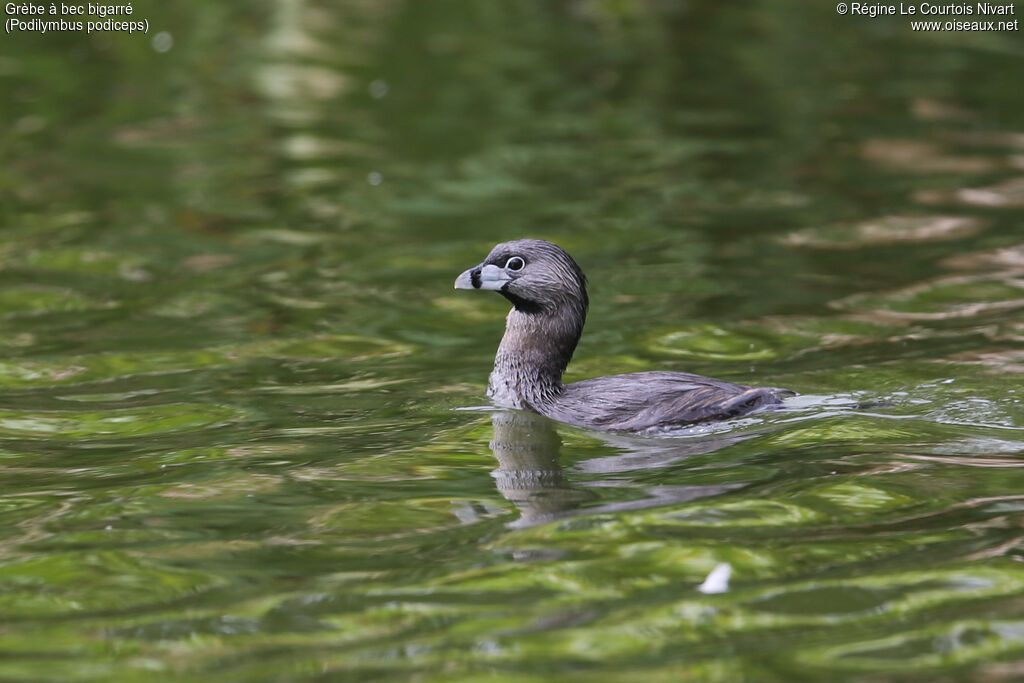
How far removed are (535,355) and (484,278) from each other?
0.70 meters

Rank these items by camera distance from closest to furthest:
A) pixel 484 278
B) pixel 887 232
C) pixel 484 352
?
pixel 484 278, pixel 484 352, pixel 887 232

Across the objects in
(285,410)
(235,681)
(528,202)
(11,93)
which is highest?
(11,93)

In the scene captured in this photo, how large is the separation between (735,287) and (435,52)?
12.3 m

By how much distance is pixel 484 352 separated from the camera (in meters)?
12.0

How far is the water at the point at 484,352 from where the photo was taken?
20.7ft

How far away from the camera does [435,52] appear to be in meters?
24.3

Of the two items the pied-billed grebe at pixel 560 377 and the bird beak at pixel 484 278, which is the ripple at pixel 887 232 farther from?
the bird beak at pixel 484 278

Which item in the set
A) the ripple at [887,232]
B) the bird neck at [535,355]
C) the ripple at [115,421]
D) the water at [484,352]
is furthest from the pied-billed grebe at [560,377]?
the ripple at [887,232]

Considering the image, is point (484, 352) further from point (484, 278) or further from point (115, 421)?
point (115, 421)

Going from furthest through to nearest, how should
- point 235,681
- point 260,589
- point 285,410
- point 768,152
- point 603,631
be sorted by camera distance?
point 768,152 < point 285,410 < point 260,589 < point 603,631 < point 235,681

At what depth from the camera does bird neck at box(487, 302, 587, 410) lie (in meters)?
9.89

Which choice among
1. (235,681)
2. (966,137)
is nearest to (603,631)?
(235,681)

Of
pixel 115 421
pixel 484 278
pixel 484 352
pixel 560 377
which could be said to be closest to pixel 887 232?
pixel 484 352

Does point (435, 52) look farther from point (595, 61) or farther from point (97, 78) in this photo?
point (97, 78)
